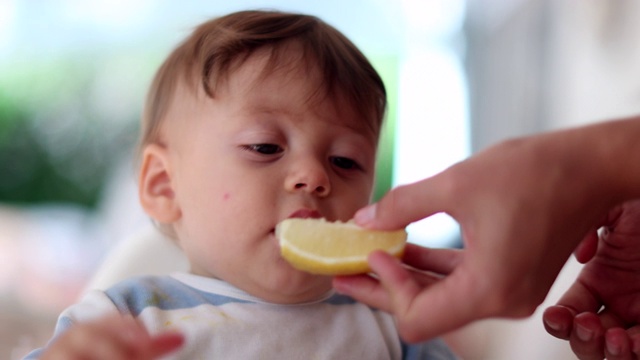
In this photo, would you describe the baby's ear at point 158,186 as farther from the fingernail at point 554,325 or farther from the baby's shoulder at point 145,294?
the fingernail at point 554,325

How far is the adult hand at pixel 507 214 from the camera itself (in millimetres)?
739

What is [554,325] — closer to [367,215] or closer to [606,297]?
[606,297]

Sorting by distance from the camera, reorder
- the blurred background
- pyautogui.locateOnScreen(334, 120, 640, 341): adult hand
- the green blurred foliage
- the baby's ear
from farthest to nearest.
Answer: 1. the green blurred foliage
2. the blurred background
3. the baby's ear
4. pyautogui.locateOnScreen(334, 120, 640, 341): adult hand

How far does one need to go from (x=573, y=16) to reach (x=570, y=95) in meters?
0.34

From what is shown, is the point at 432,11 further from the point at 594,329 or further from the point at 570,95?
the point at 594,329

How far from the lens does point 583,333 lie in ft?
3.54

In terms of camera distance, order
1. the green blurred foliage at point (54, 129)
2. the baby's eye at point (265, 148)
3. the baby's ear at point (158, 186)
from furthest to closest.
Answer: the green blurred foliage at point (54, 129)
the baby's ear at point (158, 186)
the baby's eye at point (265, 148)

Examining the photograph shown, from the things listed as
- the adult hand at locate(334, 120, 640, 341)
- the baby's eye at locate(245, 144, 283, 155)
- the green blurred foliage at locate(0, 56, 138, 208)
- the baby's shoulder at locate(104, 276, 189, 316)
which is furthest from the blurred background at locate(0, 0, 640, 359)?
the adult hand at locate(334, 120, 640, 341)

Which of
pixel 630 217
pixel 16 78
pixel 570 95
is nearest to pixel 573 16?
pixel 570 95

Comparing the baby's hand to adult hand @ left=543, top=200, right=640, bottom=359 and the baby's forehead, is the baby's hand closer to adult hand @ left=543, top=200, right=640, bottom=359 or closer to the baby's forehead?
the baby's forehead

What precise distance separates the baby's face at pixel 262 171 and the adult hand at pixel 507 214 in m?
0.31

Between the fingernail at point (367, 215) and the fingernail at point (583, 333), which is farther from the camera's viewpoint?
the fingernail at point (583, 333)

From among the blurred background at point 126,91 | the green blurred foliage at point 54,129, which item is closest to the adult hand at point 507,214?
the blurred background at point 126,91

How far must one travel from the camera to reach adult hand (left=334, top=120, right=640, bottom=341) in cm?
74
